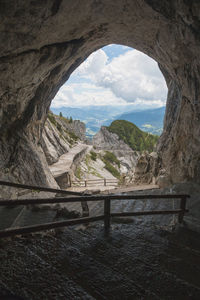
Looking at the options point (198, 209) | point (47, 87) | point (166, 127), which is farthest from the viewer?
point (166, 127)

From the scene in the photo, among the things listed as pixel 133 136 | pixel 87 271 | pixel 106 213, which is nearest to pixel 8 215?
pixel 106 213

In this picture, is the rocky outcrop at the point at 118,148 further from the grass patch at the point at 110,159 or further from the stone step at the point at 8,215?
the stone step at the point at 8,215

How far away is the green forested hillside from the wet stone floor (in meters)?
57.7

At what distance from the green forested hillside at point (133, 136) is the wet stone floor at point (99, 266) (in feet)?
189

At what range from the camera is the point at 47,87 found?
Answer: 13594 millimetres

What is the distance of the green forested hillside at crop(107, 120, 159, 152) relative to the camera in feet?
204

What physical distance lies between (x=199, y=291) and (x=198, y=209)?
4316 mm

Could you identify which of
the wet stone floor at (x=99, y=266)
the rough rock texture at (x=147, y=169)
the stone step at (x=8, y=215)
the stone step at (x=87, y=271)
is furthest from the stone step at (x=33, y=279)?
the rough rock texture at (x=147, y=169)

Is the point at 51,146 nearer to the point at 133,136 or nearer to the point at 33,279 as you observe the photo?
the point at 33,279

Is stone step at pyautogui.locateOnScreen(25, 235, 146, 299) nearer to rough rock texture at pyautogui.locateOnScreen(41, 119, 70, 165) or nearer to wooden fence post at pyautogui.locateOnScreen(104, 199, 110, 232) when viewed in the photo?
wooden fence post at pyautogui.locateOnScreen(104, 199, 110, 232)

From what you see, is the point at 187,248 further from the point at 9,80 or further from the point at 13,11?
the point at 9,80

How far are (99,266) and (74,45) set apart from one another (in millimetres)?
10255

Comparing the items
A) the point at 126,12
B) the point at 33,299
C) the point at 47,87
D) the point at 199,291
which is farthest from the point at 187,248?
the point at 47,87

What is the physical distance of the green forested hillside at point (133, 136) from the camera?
62094 mm
